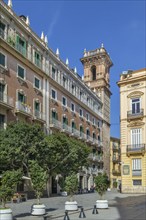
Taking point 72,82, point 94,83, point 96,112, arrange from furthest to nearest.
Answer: point 94,83
point 96,112
point 72,82

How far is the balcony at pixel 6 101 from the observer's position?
3250 centimetres

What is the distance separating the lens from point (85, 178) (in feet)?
182

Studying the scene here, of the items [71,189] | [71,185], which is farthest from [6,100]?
[71,189]

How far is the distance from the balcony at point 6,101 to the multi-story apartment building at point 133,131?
65.6ft

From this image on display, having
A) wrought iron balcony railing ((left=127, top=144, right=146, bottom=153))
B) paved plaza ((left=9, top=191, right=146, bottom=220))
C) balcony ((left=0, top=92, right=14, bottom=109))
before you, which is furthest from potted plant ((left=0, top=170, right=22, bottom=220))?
→ wrought iron balcony railing ((left=127, top=144, right=146, bottom=153))

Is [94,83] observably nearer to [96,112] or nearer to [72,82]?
[96,112]

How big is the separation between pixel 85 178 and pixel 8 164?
27626mm

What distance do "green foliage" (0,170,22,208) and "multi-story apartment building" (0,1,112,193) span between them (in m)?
16.5

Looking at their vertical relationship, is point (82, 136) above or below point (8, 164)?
above

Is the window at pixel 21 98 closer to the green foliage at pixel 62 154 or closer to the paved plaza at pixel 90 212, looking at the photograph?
the green foliage at pixel 62 154

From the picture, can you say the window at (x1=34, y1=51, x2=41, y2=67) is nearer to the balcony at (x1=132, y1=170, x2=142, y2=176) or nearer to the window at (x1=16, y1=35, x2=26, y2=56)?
the window at (x1=16, y1=35, x2=26, y2=56)

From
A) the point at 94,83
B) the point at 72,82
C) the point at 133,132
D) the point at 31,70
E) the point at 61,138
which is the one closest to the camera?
the point at 61,138

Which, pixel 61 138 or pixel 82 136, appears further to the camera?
pixel 82 136

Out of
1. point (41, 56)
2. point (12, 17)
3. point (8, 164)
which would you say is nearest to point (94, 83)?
point (41, 56)
